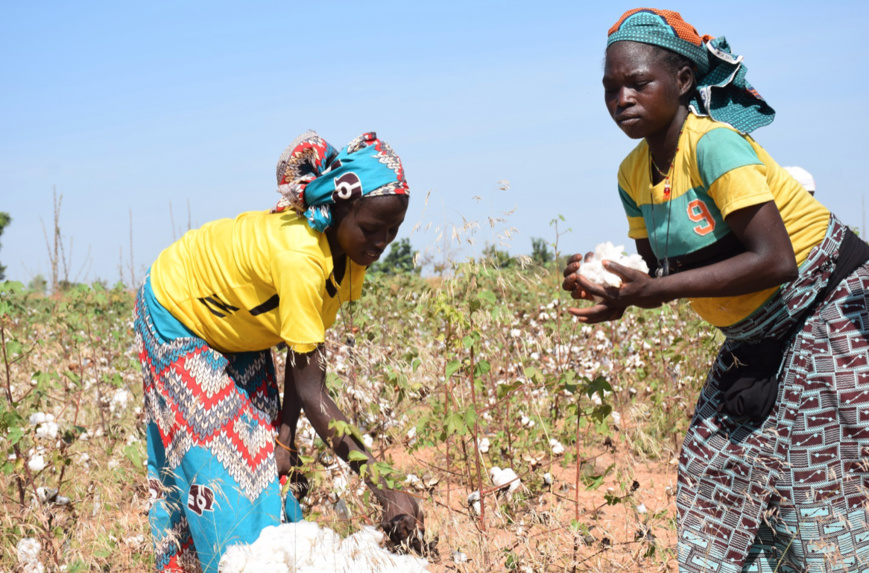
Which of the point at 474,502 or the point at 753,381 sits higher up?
the point at 753,381

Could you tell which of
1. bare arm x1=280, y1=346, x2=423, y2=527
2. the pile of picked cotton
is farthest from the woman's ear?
the pile of picked cotton

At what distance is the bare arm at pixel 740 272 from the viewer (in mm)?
1762

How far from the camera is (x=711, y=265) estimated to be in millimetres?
1811

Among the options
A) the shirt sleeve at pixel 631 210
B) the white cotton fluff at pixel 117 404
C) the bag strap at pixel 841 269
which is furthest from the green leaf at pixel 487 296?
the white cotton fluff at pixel 117 404

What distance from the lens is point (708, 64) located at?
2.00 metres

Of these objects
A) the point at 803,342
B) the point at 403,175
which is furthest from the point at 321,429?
the point at 803,342

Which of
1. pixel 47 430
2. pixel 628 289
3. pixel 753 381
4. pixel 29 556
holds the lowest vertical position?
pixel 29 556

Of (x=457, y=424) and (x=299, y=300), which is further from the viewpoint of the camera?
(x=457, y=424)

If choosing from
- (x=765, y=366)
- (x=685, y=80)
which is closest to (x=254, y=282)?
(x=685, y=80)

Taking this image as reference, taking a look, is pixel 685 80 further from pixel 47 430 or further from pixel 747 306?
pixel 47 430

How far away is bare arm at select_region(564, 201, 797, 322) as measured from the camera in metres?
1.76

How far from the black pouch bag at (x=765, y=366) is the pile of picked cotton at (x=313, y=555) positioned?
1.00 meters

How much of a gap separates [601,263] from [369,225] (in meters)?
0.73

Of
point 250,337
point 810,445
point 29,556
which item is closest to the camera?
point 810,445
